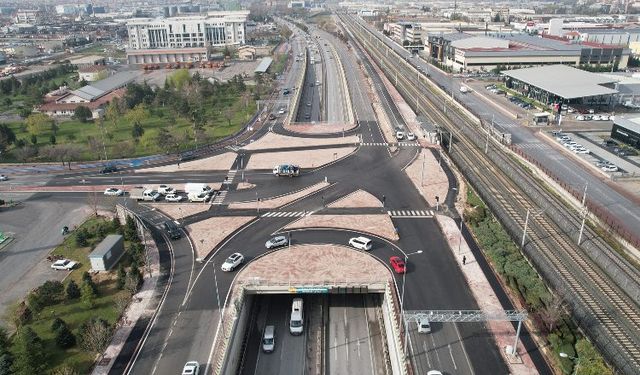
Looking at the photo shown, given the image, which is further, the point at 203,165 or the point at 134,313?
the point at 203,165

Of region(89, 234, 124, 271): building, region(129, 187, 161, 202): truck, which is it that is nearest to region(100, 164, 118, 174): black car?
region(129, 187, 161, 202): truck

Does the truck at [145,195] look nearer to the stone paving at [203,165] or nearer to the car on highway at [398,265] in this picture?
the stone paving at [203,165]

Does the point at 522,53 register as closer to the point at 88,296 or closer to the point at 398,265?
the point at 398,265

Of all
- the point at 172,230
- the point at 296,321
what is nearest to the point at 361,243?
the point at 296,321

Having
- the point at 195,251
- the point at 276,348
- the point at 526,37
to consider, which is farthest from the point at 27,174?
the point at 526,37

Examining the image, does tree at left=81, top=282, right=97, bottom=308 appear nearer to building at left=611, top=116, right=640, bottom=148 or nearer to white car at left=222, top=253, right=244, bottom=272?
white car at left=222, top=253, right=244, bottom=272

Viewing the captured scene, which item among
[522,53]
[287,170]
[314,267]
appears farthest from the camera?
[522,53]

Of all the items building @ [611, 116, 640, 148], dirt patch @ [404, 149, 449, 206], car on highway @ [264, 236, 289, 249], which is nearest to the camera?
car on highway @ [264, 236, 289, 249]
